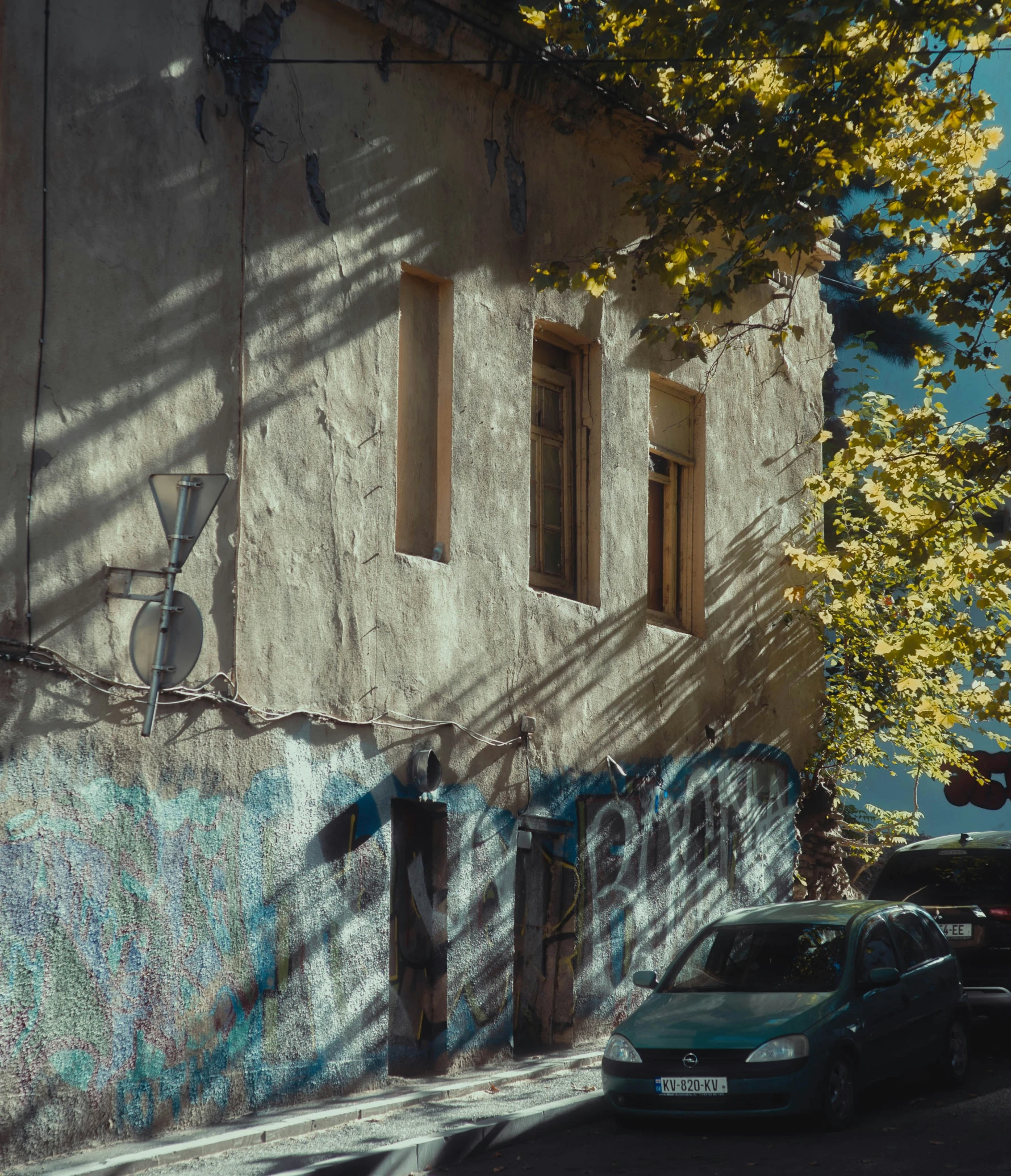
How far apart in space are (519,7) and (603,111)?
4.98 feet

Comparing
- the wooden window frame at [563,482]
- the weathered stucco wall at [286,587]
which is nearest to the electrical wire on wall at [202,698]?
the weathered stucco wall at [286,587]

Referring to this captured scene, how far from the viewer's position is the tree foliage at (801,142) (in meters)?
11.1

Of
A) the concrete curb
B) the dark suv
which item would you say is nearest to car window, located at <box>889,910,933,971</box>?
the dark suv

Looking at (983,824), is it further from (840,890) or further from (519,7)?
(519,7)

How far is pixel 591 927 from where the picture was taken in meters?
13.0

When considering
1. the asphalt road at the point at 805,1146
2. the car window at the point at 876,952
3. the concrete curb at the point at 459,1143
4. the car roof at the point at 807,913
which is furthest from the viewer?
the car roof at the point at 807,913

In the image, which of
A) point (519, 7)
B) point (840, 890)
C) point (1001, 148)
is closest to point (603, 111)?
point (519, 7)

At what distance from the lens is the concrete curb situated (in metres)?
7.78

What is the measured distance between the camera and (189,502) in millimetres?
8586

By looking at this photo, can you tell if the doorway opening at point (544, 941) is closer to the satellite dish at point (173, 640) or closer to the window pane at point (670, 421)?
the window pane at point (670, 421)

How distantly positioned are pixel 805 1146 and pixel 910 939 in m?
2.34

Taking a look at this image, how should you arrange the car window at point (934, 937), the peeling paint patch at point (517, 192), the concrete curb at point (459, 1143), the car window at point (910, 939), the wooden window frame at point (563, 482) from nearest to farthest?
the concrete curb at point (459, 1143) < the car window at point (910, 939) < the car window at point (934, 937) < the peeling paint patch at point (517, 192) < the wooden window frame at point (563, 482)

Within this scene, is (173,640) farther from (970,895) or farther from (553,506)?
(970,895)

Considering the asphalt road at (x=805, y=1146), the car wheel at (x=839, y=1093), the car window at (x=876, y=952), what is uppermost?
the car window at (x=876, y=952)
